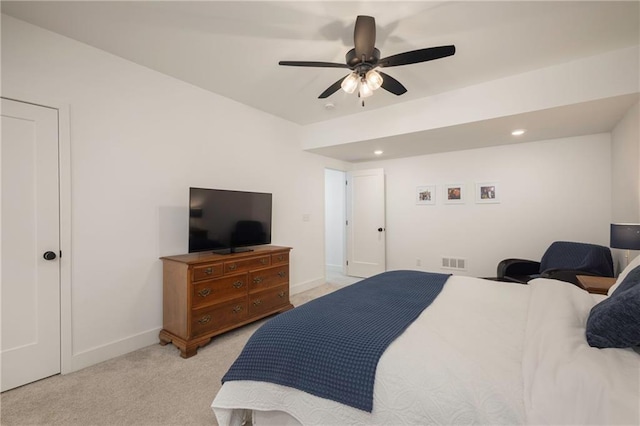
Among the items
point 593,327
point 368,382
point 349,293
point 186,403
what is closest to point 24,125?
point 186,403

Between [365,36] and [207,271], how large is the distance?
7.78ft

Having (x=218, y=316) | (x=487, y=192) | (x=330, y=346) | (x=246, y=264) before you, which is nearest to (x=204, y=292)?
(x=218, y=316)

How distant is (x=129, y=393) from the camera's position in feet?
6.59

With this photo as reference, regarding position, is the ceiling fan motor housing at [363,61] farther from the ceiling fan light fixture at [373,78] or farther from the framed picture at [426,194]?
the framed picture at [426,194]

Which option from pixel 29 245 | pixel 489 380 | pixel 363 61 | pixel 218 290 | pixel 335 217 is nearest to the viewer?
pixel 489 380

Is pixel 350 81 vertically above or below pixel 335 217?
above

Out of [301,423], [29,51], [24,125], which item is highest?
[29,51]

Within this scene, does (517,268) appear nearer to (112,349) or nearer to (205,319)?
(205,319)

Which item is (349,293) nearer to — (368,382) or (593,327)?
(368,382)

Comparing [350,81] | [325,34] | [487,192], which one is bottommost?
[487,192]

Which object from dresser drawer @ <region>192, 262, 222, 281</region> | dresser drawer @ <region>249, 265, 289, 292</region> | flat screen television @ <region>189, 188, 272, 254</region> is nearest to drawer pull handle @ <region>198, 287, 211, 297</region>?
dresser drawer @ <region>192, 262, 222, 281</region>

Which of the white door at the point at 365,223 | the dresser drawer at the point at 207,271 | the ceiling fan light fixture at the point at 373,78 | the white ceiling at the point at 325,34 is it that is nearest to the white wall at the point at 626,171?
the white ceiling at the point at 325,34

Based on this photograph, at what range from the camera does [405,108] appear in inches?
140

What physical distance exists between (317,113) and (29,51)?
2.88 meters
